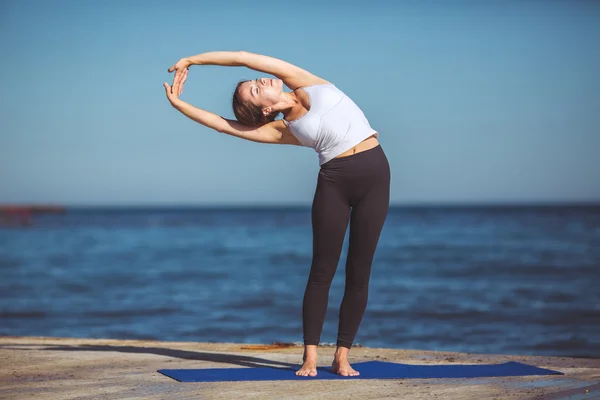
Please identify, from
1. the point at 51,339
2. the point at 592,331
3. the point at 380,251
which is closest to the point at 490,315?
the point at 592,331

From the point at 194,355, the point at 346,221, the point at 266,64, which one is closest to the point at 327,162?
the point at 346,221

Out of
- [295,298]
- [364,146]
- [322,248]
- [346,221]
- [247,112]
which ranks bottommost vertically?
[295,298]

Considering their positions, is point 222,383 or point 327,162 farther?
point 327,162

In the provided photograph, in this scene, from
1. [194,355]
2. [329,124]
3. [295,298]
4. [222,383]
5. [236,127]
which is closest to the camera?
[222,383]

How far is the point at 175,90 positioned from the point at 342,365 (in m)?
1.89

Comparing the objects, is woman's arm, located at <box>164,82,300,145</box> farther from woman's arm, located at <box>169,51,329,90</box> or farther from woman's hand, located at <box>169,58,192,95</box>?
woman's arm, located at <box>169,51,329,90</box>

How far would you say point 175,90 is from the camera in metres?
4.72

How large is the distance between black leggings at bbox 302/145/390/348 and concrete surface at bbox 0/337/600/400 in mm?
475

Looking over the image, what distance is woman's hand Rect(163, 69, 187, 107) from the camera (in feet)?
15.5

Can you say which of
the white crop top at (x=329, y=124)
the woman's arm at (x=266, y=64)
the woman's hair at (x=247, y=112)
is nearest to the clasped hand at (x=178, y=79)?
the woman's arm at (x=266, y=64)

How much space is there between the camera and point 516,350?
9.13 meters

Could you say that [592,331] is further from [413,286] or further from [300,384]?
[300,384]

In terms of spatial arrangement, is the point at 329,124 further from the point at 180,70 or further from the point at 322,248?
the point at 180,70

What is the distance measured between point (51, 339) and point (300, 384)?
10.1 ft
